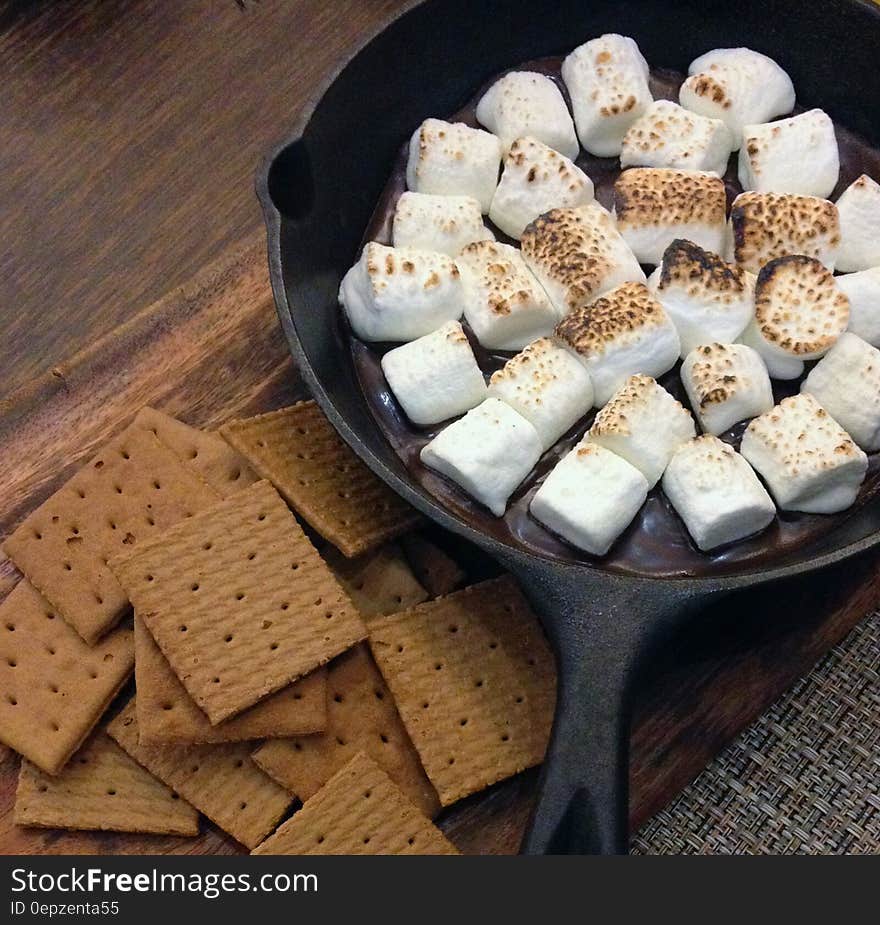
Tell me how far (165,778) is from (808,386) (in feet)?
3.09

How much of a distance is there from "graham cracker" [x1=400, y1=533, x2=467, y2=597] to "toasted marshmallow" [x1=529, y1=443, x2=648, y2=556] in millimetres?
223

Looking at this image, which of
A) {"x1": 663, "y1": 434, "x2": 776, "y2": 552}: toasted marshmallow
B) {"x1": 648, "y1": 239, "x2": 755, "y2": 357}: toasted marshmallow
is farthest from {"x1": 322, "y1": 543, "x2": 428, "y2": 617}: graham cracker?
{"x1": 648, "y1": 239, "x2": 755, "y2": 357}: toasted marshmallow

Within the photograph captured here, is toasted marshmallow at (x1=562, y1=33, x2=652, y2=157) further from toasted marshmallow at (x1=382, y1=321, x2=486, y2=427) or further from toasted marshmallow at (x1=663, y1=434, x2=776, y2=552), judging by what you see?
toasted marshmallow at (x1=663, y1=434, x2=776, y2=552)

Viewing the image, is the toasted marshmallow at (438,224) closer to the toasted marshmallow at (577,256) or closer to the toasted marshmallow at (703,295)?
the toasted marshmallow at (577,256)

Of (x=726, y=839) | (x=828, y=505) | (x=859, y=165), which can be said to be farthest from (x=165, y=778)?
(x=859, y=165)

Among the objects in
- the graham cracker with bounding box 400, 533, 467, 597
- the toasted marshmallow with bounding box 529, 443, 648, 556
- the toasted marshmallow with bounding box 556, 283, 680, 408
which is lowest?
the graham cracker with bounding box 400, 533, 467, 597

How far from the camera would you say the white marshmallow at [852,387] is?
145cm

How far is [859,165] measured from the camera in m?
1.72

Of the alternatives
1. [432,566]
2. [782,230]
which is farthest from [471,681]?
[782,230]

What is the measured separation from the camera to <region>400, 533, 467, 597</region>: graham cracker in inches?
63.6

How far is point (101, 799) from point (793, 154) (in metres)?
1.24

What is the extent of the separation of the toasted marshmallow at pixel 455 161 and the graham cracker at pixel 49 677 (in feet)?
2.40

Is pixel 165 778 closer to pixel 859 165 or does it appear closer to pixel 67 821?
pixel 67 821

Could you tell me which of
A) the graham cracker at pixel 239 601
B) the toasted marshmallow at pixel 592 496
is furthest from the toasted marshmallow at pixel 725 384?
the graham cracker at pixel 239 601
